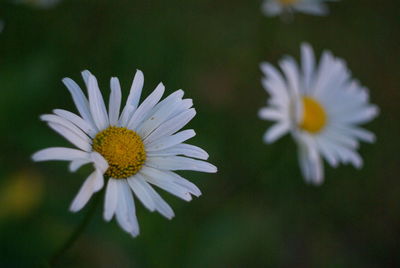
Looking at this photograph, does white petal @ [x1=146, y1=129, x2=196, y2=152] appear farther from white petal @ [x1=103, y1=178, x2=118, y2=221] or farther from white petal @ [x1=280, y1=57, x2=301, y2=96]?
white petal @ [x1=280, y1=57, x2=301, y2=96]

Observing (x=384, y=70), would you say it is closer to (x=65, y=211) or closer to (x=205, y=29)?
(x=205, y=29)

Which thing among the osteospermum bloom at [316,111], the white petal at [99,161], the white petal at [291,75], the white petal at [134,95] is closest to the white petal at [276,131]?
the osteospermum bloom at [316,111]

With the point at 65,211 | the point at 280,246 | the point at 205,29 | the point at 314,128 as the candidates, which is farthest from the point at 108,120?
the point at 205,29

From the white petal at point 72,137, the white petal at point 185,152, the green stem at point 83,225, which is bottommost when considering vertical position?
the green stem at point 83,225

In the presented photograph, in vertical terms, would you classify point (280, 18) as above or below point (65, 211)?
above

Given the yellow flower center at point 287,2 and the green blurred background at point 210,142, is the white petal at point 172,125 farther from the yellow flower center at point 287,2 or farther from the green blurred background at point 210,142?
the yellow flower center at point 287,2

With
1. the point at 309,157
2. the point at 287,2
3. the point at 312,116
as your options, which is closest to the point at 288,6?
the point at 287,2
